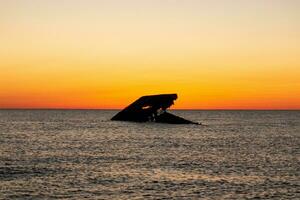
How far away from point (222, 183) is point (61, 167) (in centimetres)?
1498

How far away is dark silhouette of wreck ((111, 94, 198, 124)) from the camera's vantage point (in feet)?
347

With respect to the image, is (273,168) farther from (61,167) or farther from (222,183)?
(61,167)

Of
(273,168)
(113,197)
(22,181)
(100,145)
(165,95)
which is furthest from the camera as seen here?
(165,95)

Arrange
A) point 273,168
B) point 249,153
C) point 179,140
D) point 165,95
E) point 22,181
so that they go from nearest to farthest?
1. point 22,181
2. point 273,168
3. point 249,153
4. point 179,140
5. point 165,95

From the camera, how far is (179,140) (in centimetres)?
7888

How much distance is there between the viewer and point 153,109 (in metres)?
111

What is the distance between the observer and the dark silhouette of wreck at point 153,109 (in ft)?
347

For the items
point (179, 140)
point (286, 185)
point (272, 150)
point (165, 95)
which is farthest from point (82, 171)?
point (165, 95)

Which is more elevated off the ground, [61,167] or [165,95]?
[165,95]

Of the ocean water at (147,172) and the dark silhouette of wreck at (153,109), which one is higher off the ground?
the dark silhouette of wreck at (153,109)

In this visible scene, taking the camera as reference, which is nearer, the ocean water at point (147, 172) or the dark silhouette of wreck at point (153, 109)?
the ocean water at point (147, 172)

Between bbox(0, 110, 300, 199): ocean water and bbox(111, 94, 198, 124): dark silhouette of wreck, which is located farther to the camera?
bbox(111, 94, 198, 124): dark silhouette of wreck

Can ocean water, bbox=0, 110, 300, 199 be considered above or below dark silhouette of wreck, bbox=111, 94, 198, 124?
below

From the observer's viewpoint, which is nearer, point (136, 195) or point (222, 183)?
point (136, 195)
